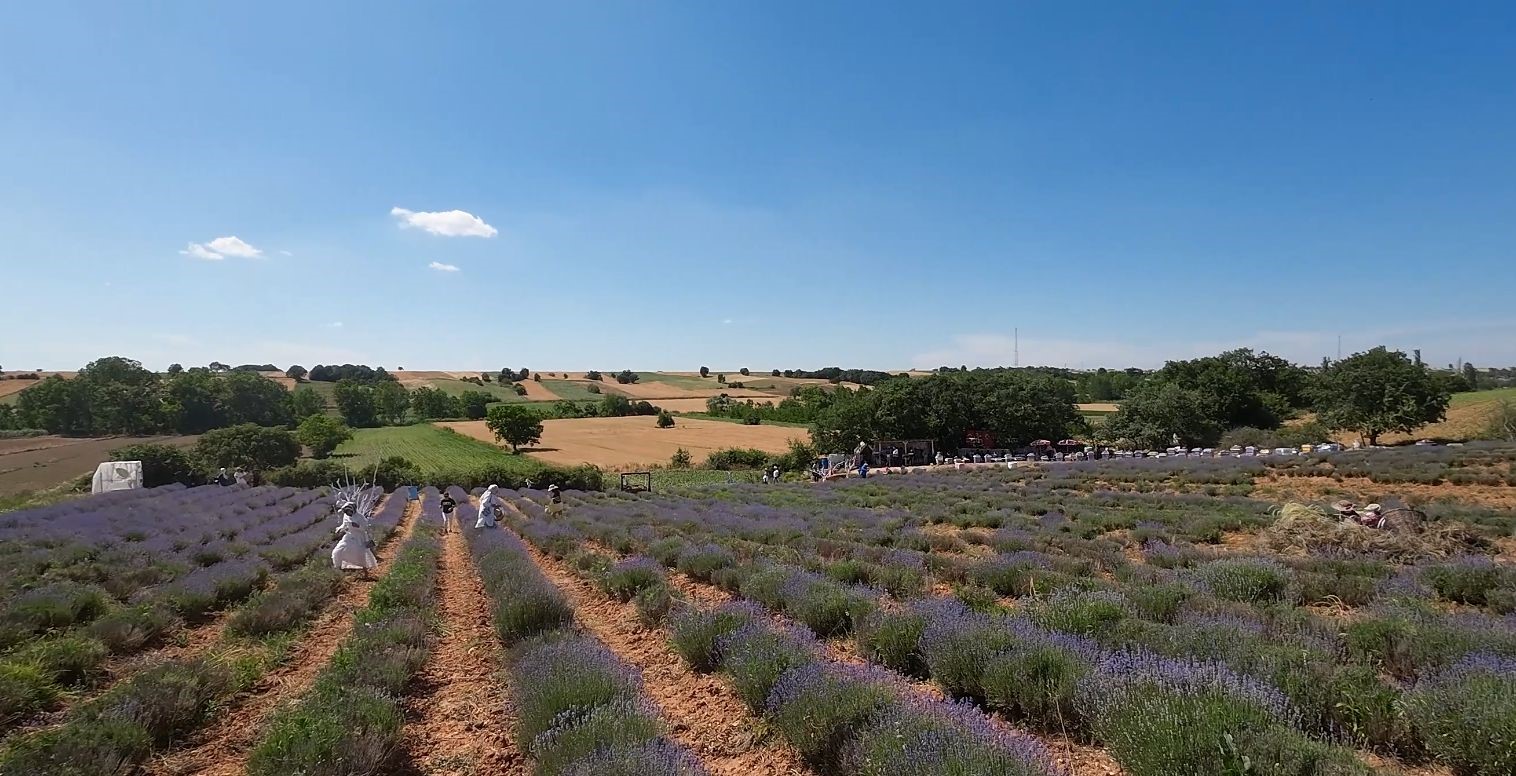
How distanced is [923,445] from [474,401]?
74224mm

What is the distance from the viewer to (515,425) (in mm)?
65812

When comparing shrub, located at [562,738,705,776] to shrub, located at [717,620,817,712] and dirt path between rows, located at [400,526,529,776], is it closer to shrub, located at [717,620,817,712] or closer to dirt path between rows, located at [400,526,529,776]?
dirt path between rows, located at [400,526,529,776]

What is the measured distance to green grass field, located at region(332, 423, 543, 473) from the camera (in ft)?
170

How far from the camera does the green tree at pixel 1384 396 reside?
3984cm

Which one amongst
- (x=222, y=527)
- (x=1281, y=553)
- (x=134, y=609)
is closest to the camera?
(x=134, y=609)

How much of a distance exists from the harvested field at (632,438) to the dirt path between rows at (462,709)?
1843 inches

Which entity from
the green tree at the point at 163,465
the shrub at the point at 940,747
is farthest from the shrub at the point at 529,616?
the green tree at the point at 163,465

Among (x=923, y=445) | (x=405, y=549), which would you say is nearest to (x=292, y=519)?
(x=405, y=549)

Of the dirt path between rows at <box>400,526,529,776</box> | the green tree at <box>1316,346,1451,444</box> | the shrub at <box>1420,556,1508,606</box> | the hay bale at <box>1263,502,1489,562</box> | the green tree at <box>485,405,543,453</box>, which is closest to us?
the dirt path between rows at <box>400,526,529,776</box>

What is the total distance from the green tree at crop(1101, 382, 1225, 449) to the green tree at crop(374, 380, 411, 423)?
93684 millimetres

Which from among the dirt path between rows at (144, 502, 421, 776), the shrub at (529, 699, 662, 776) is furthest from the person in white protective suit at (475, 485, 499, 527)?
the shrub at (529, 699, 662, 776)

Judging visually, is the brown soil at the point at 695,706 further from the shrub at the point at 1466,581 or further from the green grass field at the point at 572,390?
the green grass field at the point at 572,390

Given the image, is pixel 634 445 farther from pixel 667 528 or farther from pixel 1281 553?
pixel 1281 553

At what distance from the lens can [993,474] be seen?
3083 cm
